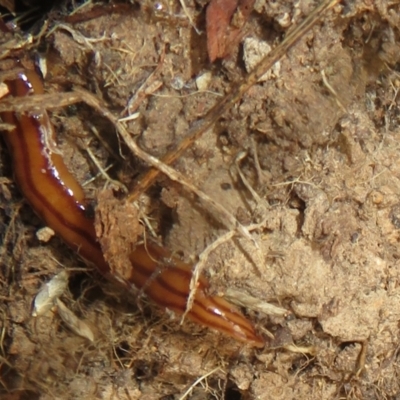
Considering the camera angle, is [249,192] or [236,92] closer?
[236,92]

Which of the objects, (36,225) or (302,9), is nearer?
(302,9)

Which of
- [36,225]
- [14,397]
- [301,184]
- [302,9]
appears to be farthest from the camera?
[14,397]

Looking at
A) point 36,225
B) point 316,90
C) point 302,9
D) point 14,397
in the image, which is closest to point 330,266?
point 316,90

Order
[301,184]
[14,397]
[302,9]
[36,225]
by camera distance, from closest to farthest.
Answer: [302,9], [301,184], [36,225], [14,397]

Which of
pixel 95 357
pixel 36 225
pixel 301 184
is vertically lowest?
pixel 95 357

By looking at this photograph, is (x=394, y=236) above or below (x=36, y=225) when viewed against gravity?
above

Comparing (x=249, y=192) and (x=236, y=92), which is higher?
(x=236, y=92)

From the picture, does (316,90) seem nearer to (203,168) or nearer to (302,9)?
(302,9)

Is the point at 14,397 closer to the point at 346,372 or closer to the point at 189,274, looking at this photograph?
the point at 189,274
